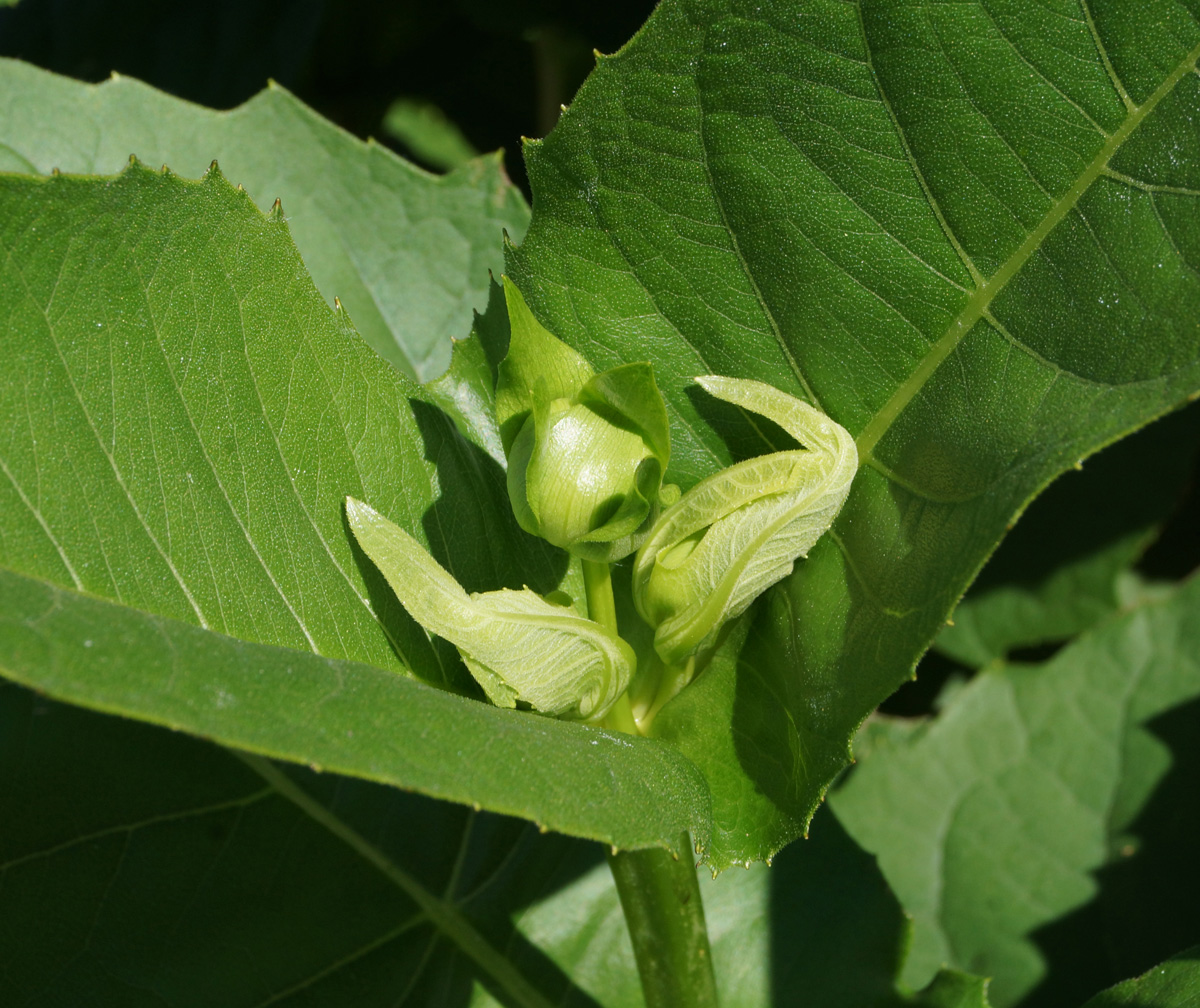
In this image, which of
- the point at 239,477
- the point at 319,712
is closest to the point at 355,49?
the point at 239,477

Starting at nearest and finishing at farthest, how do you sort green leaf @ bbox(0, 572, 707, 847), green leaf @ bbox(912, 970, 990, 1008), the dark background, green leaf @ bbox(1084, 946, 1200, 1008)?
green leaf @ bbox(0, 572, 707, 847)
green leaf @ bbox(1084, 946, 1200, 1008)
green leaf @ bbox(912, 970, 990, 1008)
the dark background

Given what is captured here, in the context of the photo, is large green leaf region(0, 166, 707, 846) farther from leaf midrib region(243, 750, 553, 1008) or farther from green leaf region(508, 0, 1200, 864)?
leaf midrib region(243, 750, 553, 1008)

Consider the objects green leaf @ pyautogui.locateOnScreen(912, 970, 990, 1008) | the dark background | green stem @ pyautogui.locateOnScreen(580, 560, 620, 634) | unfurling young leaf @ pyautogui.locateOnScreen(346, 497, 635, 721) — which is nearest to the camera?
unfurling young leaf @ pyautogui.locateOnScreen(346, 497, 635, 721)

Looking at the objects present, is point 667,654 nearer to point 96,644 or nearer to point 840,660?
point 840,660

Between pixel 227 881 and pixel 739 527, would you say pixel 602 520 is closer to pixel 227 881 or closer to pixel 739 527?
pixel 739 527

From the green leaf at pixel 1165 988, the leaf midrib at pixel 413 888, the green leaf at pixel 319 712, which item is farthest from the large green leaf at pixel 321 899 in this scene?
the green leaf at pixel 319 712

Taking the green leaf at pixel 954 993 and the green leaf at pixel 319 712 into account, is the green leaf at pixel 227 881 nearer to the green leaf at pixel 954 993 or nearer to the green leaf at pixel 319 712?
the green leaf at pixel 954 993

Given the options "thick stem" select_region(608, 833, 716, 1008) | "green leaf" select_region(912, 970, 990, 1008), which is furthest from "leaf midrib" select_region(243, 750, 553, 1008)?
"green leaf" select_region(912, 970, 990, 1008)
